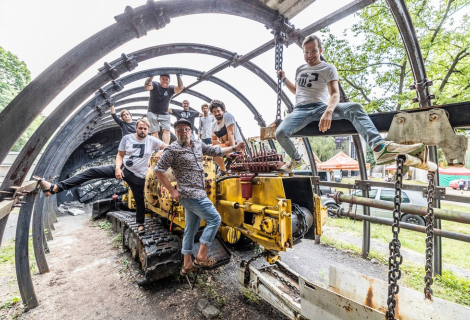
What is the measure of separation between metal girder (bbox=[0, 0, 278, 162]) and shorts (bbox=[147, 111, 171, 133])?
458 cm

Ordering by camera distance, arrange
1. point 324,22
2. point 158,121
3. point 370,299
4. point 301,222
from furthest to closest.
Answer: point 158,121 → point 324,22 → point 301,222 → point 370,299

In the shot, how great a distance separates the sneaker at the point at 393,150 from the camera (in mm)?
1801

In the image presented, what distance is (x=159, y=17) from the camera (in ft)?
7.52

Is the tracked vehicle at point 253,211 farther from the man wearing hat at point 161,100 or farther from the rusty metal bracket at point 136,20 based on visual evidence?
the man wearing hat at point 161,100

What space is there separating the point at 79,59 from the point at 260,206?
2.74 metres

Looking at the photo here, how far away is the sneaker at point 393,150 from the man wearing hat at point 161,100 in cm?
566

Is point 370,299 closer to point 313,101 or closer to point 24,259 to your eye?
point 313,101

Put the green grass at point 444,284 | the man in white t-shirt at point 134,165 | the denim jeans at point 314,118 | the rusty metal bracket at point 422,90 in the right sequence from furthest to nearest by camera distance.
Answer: the man in white t-shirt at point 134,165 → the green grass at point 444,284 → the rusty metal bracket at point 422,90 → the denim jeans at point 314,118

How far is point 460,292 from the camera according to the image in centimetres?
420

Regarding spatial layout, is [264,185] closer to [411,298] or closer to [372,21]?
[411,298]

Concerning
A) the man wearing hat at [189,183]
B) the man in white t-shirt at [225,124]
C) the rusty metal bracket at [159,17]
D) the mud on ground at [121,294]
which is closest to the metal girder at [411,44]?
the man in white t-shirt at [225,124]

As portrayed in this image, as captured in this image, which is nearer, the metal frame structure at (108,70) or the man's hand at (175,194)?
the metal frame structure at (108,70)

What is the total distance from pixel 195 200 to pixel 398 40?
39.7 ft

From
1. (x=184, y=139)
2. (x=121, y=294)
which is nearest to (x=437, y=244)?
(x=184, y=139)
